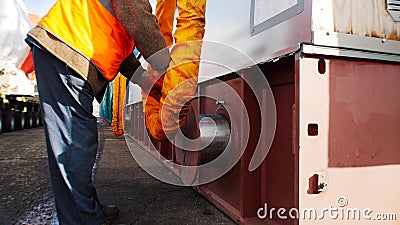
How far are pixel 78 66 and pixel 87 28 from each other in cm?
18

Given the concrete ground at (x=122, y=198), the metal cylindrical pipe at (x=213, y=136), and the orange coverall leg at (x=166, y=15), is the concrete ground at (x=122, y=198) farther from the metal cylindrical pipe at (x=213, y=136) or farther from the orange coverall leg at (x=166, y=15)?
the orange coverall leg at (x=166, y=15)

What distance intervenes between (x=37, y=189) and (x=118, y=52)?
2.16m

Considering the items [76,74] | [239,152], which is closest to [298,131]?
[239,152]

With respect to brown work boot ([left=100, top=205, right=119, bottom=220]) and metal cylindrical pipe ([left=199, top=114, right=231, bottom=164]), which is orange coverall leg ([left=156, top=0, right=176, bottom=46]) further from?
brown work boot ([left=100, top=205, right=119, bottom=220])

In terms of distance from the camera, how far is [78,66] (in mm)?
1489

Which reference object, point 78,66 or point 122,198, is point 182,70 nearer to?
point 78,66

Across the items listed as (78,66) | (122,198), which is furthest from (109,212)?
(78,66)

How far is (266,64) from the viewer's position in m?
1.72

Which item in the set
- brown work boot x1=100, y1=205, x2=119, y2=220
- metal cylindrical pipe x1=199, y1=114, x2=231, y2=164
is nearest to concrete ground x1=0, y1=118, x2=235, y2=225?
brown work boot x1=100, y1=205, x2=119, y2=220

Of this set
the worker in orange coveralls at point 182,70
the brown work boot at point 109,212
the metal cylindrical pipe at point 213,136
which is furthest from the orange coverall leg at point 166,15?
the brown work boot at point 109,212

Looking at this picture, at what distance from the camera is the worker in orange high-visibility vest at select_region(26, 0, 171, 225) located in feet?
4.85

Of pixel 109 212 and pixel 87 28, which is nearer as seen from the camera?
pixel 87 28

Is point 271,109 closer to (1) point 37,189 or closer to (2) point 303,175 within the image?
(2) point 303,175

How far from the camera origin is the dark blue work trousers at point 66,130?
154 cm
